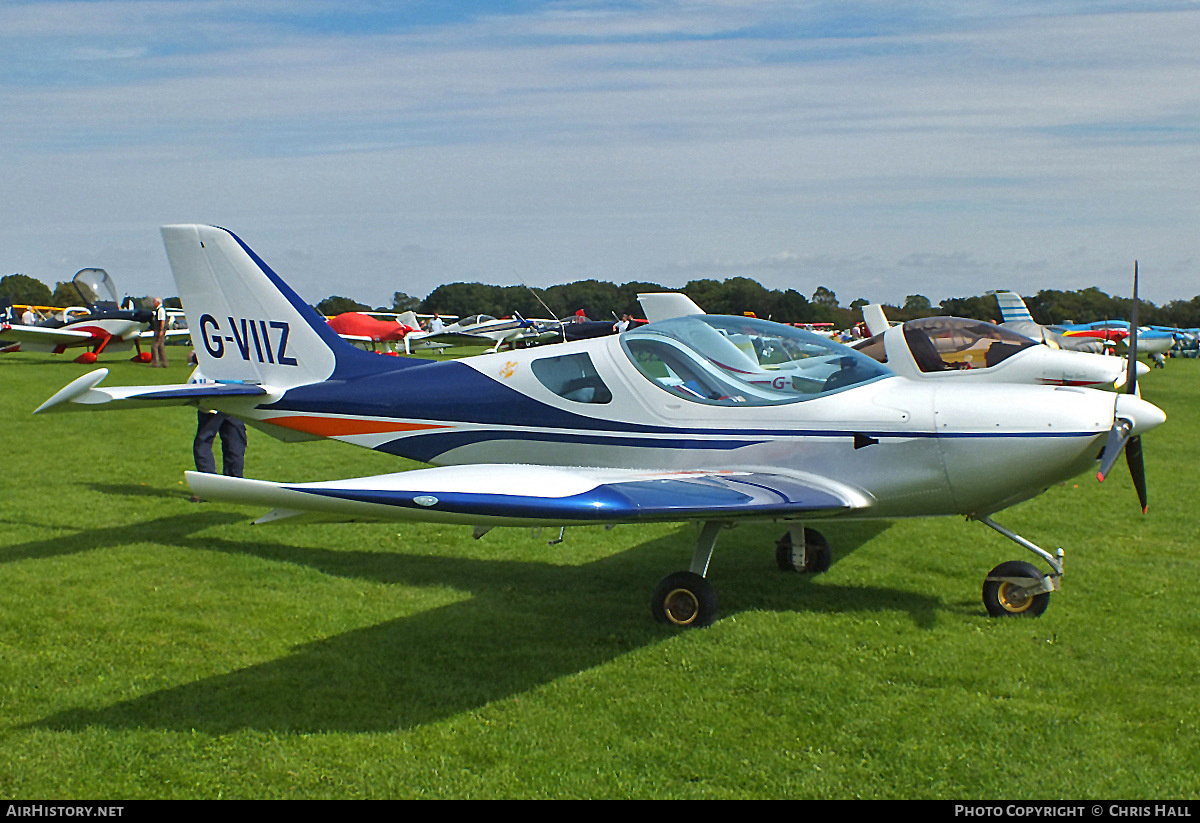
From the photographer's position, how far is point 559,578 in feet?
24.2

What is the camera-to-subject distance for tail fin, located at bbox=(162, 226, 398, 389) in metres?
8.08

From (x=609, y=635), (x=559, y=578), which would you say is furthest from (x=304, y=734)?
(x=559, y=578)

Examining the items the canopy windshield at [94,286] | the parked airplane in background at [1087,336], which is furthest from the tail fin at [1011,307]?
the canopy windshield at [94,286]

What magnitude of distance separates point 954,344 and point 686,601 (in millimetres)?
7593

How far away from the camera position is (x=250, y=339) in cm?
823

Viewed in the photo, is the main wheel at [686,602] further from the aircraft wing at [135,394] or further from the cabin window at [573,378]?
the aircraft wing at [135,394]

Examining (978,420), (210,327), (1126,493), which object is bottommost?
(1126,493)

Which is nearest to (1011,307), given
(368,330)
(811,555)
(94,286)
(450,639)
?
(368,330)

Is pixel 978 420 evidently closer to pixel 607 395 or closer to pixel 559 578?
pixel 607 395

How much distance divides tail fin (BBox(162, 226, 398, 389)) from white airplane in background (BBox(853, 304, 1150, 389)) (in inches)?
268

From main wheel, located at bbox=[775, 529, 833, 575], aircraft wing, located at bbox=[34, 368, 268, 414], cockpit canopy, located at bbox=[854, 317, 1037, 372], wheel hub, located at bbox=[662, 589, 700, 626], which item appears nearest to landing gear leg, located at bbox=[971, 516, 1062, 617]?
main wheel, located at bbox=[775, 529, 833, 575]

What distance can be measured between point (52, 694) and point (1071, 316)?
9493cm

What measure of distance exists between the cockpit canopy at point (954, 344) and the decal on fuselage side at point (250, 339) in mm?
7204

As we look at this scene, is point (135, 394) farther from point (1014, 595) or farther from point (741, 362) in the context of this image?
point (1014, 595)
